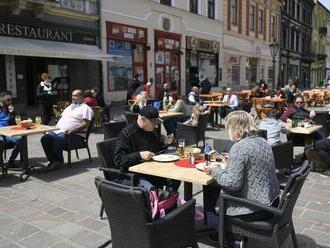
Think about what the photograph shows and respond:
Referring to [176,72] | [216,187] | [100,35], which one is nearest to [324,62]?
[176,72]

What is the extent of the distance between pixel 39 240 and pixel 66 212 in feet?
2.52

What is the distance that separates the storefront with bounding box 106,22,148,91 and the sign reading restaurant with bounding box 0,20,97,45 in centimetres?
124

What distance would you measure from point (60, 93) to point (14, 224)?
10.8m

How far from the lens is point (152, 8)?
65.7 feet

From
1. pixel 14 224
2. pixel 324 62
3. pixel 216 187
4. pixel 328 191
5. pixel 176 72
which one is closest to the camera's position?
pixel 216 187

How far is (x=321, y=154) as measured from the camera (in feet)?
21.0

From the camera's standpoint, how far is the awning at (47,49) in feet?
39.8

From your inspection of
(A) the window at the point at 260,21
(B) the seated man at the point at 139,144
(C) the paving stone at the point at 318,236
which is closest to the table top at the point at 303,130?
(C) the paving stone at the point at 318,236

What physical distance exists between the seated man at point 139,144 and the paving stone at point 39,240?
99cm

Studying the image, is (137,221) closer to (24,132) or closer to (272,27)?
(24,132)

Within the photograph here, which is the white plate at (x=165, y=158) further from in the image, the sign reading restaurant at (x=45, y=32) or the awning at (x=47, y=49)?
the sign reading restaurant at (x=45, y=32)

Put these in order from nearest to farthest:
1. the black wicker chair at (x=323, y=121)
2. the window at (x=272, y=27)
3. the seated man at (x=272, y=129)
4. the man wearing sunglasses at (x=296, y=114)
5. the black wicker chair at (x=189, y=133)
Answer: the seated man at (x=272, y=129), the man wearing sunglasses at (x=296, y=114), the black wicker chair at (x=189, y=133), the black wicker chair at (x=323, y=121), the window at (x=272, y=27)

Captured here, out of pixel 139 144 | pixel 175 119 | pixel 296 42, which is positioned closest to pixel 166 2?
pixel 175 119

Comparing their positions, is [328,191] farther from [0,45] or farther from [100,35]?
[100,35]
